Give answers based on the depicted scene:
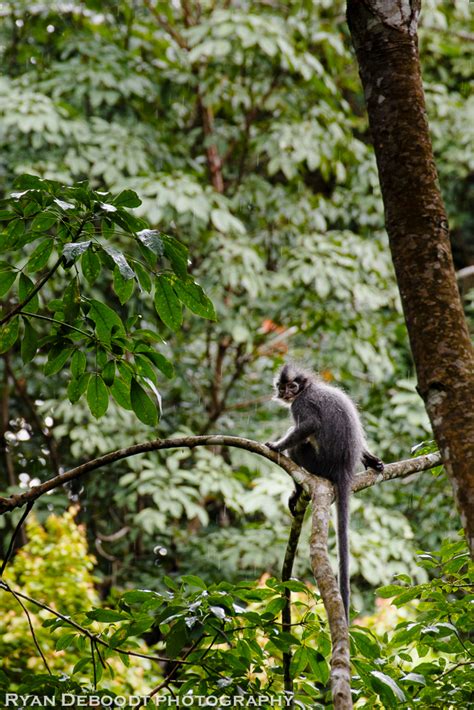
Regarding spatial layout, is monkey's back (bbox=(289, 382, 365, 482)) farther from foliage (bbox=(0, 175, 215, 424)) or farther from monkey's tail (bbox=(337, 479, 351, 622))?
foliage (bbox=(0, 175, 215, 424))

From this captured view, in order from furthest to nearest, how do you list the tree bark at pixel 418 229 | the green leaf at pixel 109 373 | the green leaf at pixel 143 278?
1. the green leaf at pixel 109 373
2. the green leaf at pixel 143 278
3. the tree bark at pixel 418 229

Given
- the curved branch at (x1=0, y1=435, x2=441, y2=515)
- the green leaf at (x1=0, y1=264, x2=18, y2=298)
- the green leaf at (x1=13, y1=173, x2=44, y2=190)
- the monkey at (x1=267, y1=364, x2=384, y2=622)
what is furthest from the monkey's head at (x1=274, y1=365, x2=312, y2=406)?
the green leaf at (x1=13, y1=173, x2=44, y2=190)

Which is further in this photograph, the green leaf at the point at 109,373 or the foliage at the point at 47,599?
the foliage at the point at 47,599

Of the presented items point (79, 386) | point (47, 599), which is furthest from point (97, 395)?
point (47, 599)

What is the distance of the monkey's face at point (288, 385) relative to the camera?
3240 mm

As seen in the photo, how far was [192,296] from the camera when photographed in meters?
1.73

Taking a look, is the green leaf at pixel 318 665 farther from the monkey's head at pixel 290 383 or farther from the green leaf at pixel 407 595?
the monkey's head at pixel 290 383

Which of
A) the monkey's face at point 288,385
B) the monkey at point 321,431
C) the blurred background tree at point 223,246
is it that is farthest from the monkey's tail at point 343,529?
the blurred background tree at point 223,246

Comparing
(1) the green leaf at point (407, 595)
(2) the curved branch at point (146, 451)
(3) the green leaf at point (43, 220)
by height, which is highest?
(3) the green leaf at point (43, 220)

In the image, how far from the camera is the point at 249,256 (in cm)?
485

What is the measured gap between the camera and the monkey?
2828 mm

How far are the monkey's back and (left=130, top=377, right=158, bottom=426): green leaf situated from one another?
1169 mm

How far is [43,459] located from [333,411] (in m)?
3.55

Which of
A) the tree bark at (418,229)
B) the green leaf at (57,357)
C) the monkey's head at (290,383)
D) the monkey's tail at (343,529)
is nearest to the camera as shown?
the tree bark at (418,229)
